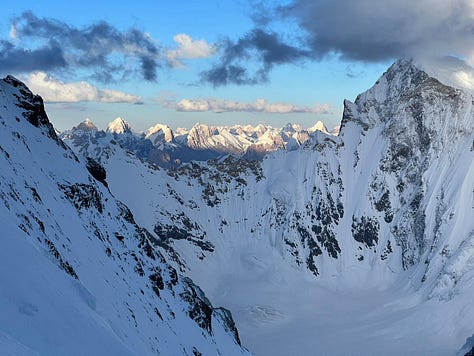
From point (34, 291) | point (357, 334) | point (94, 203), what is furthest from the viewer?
point (357, 334)

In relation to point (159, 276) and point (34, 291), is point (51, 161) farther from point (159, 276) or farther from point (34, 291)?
point (34, 291)

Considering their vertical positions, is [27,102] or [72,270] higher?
[27,102]

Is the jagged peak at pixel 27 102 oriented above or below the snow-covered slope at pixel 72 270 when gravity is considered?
above

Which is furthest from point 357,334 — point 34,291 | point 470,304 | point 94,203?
point 34,291

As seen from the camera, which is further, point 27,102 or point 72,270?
point 27,102

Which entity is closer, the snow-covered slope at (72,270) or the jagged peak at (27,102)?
the snow-covered slope at (72,270)

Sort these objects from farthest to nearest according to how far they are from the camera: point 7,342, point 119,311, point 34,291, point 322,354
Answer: point 322,354 < point 119,311 < point 34,291 < point 7,342

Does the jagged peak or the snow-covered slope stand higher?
the jagged peak

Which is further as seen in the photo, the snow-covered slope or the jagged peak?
the jagged peak
